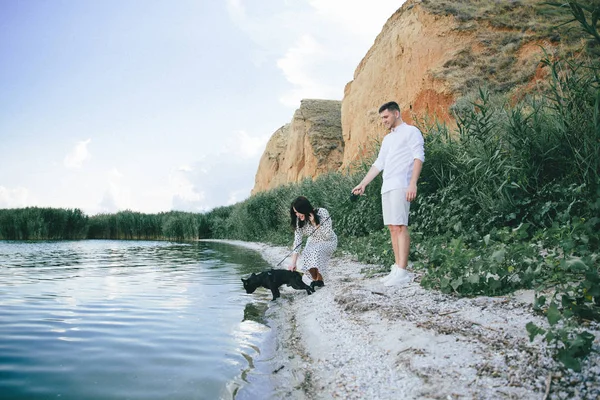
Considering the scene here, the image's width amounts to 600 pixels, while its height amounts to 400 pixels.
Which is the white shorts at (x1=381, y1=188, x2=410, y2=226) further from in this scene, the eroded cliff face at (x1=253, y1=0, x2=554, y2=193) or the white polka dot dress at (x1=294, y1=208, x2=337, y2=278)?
the eroded cliff face at (x1=253, y1=0, x2=554, y2=193)

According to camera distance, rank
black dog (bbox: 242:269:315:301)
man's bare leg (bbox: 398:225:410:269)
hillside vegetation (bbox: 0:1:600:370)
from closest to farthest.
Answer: hillside vegetation (bbox: 0:1:600:370) < man's bare leg (bbox: 398:225:410:269) < black dog (bbox: 242:269:315:301)

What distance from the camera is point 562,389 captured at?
218 cm

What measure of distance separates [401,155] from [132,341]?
11.4 ft

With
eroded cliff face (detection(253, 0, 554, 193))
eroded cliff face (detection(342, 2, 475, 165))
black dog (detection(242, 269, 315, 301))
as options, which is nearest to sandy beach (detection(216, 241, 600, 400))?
black dog (detection(242, 269, 315, 301))

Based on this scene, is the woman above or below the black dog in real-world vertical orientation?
above

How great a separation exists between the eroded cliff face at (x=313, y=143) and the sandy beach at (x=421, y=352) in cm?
2014

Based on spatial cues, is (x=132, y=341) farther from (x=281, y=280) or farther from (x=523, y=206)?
(x=523, y=206)

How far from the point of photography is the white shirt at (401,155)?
16.7 ft

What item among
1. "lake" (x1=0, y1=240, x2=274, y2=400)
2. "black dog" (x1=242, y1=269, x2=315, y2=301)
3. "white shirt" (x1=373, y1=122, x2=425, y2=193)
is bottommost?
"lake" (x1=0, y1=240, x2=274, y2=400)

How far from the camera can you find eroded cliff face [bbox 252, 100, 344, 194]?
26.8 meters

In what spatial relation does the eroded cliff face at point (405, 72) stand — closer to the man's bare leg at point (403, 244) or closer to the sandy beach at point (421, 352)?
the man's bare leg at point (403, 244)

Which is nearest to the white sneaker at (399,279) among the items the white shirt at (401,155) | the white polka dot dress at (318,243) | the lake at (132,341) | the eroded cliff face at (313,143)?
the white shirt at (401,155)

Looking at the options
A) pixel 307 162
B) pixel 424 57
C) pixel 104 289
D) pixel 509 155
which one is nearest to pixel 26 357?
pixel 104 289

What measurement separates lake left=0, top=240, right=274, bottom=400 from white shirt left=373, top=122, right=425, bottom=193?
224 cm
